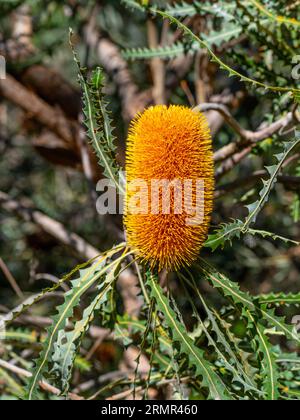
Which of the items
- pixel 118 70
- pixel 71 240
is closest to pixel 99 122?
pixel 71 240

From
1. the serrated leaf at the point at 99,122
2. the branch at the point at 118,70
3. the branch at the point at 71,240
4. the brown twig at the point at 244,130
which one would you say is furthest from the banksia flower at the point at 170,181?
the branch at the point at 118,70

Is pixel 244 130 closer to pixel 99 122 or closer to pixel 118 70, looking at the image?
→ pixel 99 122

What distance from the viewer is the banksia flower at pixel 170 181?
103 cm

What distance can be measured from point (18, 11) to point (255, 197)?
4.61 ft

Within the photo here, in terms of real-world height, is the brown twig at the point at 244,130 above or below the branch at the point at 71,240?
above

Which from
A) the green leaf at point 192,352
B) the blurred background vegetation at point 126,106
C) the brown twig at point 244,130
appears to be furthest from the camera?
the blurred background vegetation at point 126,106

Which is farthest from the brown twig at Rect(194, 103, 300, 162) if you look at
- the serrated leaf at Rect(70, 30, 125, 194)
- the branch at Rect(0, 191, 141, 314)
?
the branch at Rect(0, 191, 141, 314)

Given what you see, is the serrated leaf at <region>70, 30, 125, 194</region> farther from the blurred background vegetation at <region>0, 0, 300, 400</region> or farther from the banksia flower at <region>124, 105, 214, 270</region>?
the blurred background vegetation at <region>0, 0, 300, 400</region>

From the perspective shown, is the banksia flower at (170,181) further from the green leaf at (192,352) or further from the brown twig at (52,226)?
the brown twig at (52,226)

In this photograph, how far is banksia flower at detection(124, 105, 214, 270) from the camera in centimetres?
103

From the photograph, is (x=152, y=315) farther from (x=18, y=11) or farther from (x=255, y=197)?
(x=18, y=11)

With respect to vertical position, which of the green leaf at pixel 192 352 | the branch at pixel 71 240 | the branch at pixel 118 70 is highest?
the branch at pixel 118 70

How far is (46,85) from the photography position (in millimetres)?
2203

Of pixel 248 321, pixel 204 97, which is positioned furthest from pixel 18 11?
pixel 248 321
